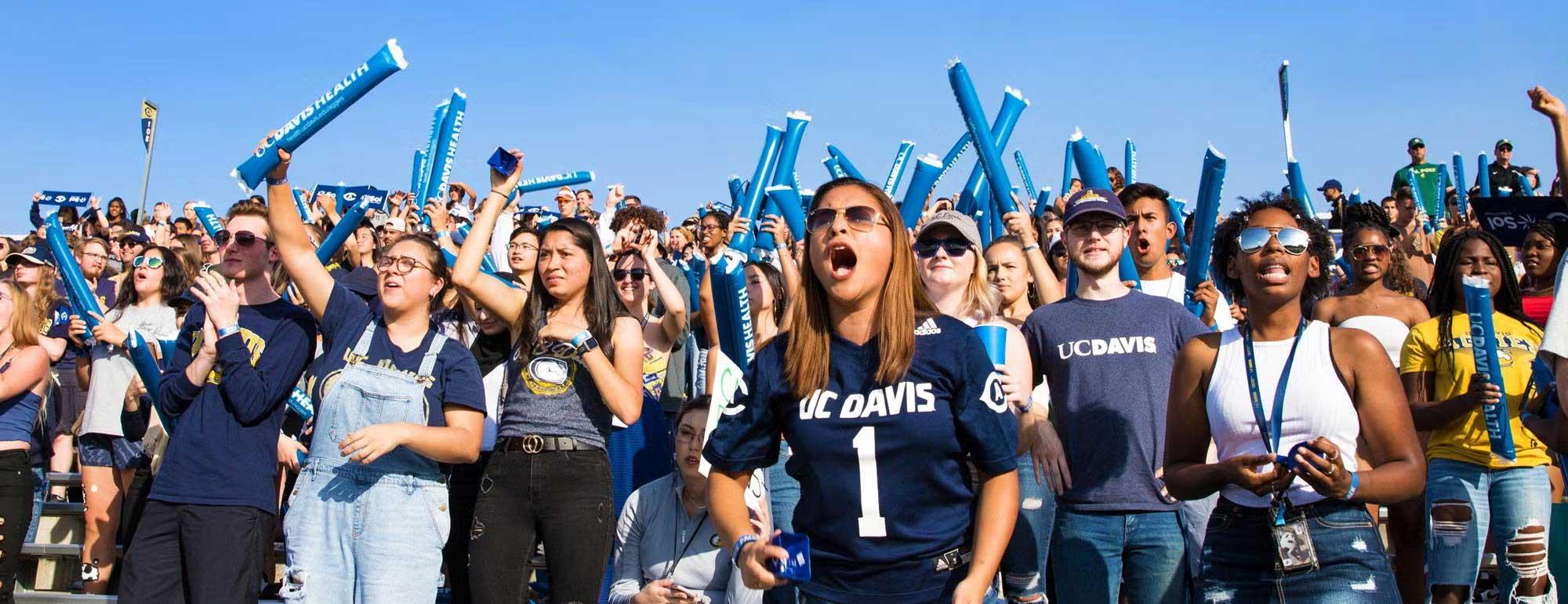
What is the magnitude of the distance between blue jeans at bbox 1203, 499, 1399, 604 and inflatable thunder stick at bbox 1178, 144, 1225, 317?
1.89 metres

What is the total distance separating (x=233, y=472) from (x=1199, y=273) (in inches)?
154

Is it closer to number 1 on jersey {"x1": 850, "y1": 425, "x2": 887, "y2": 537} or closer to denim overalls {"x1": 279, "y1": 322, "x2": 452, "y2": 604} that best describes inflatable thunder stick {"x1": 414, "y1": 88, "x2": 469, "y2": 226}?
denim overalls {"x1": 279, "y1": 322, "x2": 452, "y2": 604}

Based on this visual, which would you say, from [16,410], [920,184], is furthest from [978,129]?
[16,410]

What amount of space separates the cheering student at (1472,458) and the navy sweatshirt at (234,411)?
458cm

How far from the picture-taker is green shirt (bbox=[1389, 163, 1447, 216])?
37.5 feet

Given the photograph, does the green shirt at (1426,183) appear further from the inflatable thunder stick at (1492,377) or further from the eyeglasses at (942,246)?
the eyeglasses at (942,246)

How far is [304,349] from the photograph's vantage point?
507 centimetres

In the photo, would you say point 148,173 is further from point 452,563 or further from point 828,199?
point 828,199

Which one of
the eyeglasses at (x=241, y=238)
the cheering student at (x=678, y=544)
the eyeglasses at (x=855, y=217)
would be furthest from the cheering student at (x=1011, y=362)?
the eyeglasses at (x=241, y=238)

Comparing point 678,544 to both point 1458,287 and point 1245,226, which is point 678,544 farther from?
point 1458,287

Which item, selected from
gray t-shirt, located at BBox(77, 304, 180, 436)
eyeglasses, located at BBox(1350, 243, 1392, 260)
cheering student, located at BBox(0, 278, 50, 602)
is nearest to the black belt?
cheering student, located at BBox(0, 278, 50, 602)

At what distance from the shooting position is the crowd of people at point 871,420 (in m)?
2.82

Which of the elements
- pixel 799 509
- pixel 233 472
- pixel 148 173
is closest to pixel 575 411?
pixel 233 472

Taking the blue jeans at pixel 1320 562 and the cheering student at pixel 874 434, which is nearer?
the cheering student at pixel 874 434
